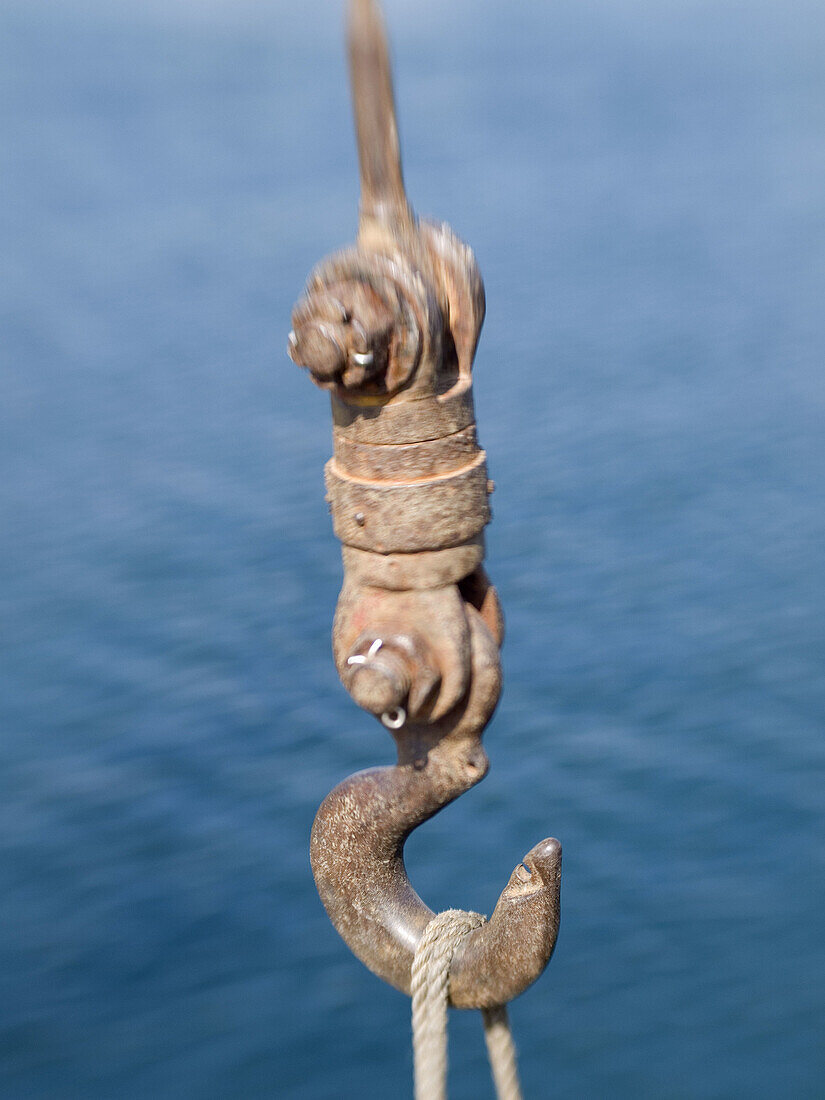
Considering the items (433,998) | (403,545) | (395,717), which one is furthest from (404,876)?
(403,545)

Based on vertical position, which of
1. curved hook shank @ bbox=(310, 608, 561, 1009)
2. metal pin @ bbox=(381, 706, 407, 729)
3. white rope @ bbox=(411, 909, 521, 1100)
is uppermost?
metal pin @ bbox=(381, 706, 407, 729)

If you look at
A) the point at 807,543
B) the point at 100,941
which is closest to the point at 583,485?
the point at 807,543

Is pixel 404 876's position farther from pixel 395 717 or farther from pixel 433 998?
pixel 395 717

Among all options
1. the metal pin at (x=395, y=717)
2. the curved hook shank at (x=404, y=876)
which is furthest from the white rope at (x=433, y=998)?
the metal pin at (x=395, y=717)

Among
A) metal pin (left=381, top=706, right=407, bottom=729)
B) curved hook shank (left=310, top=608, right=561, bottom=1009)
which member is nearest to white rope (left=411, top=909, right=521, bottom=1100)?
curved hook shank (left=310, top=608, right=561, bottom=1009)

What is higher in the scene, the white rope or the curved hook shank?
the curved hook shank

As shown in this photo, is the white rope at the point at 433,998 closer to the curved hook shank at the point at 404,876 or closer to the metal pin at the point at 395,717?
the curved hook shank at the point at 404,876

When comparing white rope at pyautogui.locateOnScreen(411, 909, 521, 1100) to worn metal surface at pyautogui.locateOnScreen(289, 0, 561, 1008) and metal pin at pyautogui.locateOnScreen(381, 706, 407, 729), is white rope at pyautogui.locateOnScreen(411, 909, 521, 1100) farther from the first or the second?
metal pin at pyautogui.locateOnScreen(381, 706, 407, 729)
